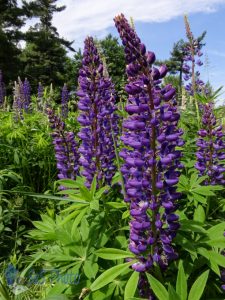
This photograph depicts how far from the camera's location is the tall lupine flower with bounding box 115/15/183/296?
1969mm

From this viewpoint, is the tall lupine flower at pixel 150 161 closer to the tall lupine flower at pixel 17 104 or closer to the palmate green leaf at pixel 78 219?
the palmate green leaf at pixel 78 219

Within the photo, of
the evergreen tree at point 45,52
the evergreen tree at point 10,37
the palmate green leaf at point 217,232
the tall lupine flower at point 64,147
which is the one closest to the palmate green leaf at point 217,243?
the palmate green leaf at point 217,232

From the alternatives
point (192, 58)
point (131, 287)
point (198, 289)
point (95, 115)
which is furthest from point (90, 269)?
point (192, 58)

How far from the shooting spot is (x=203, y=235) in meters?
2.25

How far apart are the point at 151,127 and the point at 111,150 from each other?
3.51ft

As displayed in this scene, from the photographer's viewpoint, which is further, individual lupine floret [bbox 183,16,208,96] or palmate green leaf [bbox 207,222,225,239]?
individual lupine floret [bbox 183,16,208,96]

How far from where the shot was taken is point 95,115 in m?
3.00

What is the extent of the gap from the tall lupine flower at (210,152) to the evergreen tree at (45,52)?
114ft

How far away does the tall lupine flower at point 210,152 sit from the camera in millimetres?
3105

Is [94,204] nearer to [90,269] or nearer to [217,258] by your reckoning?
[90,269]

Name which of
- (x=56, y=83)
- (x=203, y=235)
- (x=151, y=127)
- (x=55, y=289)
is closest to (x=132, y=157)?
(x=151, y=127)

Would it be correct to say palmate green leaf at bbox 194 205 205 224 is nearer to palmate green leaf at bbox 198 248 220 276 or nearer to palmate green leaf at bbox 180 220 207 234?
palmate green leaf at bbox 180 220 207 234

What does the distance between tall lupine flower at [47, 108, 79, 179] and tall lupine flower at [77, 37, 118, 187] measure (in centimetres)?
40

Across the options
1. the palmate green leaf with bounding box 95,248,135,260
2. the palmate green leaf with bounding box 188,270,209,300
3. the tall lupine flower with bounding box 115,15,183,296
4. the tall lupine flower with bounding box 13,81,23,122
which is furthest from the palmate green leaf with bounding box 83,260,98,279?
the tall lupine flower with bounding box 13,81,23,122
